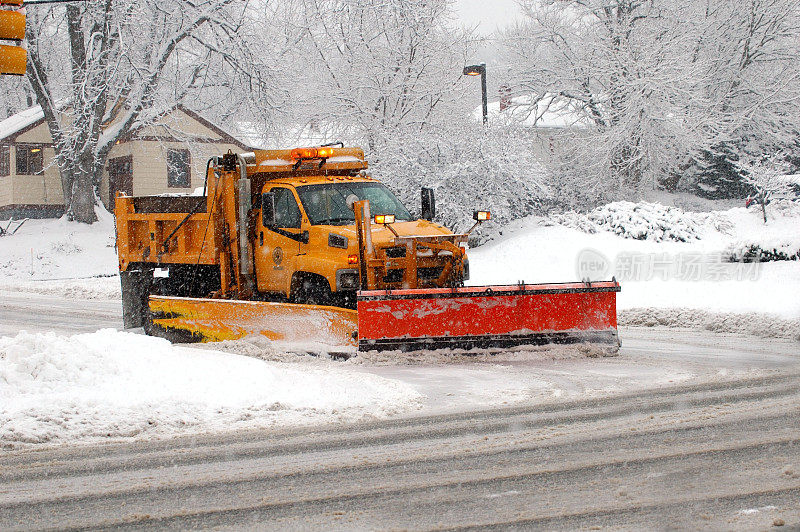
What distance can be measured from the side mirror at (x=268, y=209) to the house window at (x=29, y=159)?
1218 inches

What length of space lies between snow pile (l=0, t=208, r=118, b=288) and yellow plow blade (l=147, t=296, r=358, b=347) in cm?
1606

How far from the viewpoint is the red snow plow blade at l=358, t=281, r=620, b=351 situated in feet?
32.0

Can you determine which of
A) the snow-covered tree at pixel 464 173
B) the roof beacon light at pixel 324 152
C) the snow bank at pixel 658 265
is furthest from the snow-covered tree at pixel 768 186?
the roof beacon light at pixel 324 152

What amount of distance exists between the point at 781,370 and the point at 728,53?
28.7 meters

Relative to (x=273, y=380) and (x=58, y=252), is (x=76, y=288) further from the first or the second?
(x=273, y=380)

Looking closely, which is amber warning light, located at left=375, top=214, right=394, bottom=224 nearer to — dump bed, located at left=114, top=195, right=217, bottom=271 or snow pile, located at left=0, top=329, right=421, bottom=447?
snow pile, located at left=0, top=329, right=421, bottom=447

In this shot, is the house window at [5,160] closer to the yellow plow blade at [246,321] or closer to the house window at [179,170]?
the house window at [179,170]

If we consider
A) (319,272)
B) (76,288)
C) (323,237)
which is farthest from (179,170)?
(319,272)

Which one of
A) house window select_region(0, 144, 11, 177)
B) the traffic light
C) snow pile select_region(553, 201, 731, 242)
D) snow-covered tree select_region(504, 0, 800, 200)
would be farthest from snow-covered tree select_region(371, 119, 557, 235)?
house window select_region(0, 144, 11, 177)

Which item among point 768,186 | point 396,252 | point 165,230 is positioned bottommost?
point 396,252

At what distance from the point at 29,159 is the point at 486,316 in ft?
113

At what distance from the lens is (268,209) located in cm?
1131

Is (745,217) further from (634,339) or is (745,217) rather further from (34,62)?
(34,62)

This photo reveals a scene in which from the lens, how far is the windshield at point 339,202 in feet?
35.9
